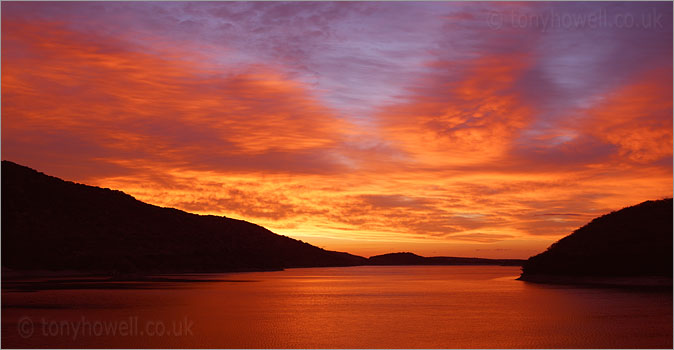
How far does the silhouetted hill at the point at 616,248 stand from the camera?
9981 centimetres

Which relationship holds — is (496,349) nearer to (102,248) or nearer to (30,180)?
(102,248)

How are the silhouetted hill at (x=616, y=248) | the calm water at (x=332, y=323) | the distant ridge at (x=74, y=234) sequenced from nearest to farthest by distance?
the calm water at (x=332, y=323) < the silhouetted hill at (x=616, y=248) < the distant ridge at (x=74, y=234)

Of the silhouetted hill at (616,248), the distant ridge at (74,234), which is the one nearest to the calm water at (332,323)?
the silhouetted hill at (616,248)

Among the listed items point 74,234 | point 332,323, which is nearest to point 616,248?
point 332,323

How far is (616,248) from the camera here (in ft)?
355

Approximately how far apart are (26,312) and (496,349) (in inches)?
1374

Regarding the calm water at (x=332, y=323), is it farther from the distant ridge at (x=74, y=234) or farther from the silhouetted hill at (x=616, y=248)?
the distant ridge at (x=74, y=234)

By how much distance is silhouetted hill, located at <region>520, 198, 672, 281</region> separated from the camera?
327ft

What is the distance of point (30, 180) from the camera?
177 m

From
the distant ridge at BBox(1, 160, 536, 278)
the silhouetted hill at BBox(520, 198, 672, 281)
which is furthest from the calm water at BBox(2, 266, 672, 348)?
the distant ridge at BBox(1, 160, 536, 278)

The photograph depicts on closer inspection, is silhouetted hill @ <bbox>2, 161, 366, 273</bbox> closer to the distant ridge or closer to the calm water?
the distant ridge

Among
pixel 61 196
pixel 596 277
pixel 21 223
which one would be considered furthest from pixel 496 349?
pixel 61 196

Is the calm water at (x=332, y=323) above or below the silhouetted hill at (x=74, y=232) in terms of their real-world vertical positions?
below

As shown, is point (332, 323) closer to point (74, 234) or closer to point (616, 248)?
point (616, 248)
